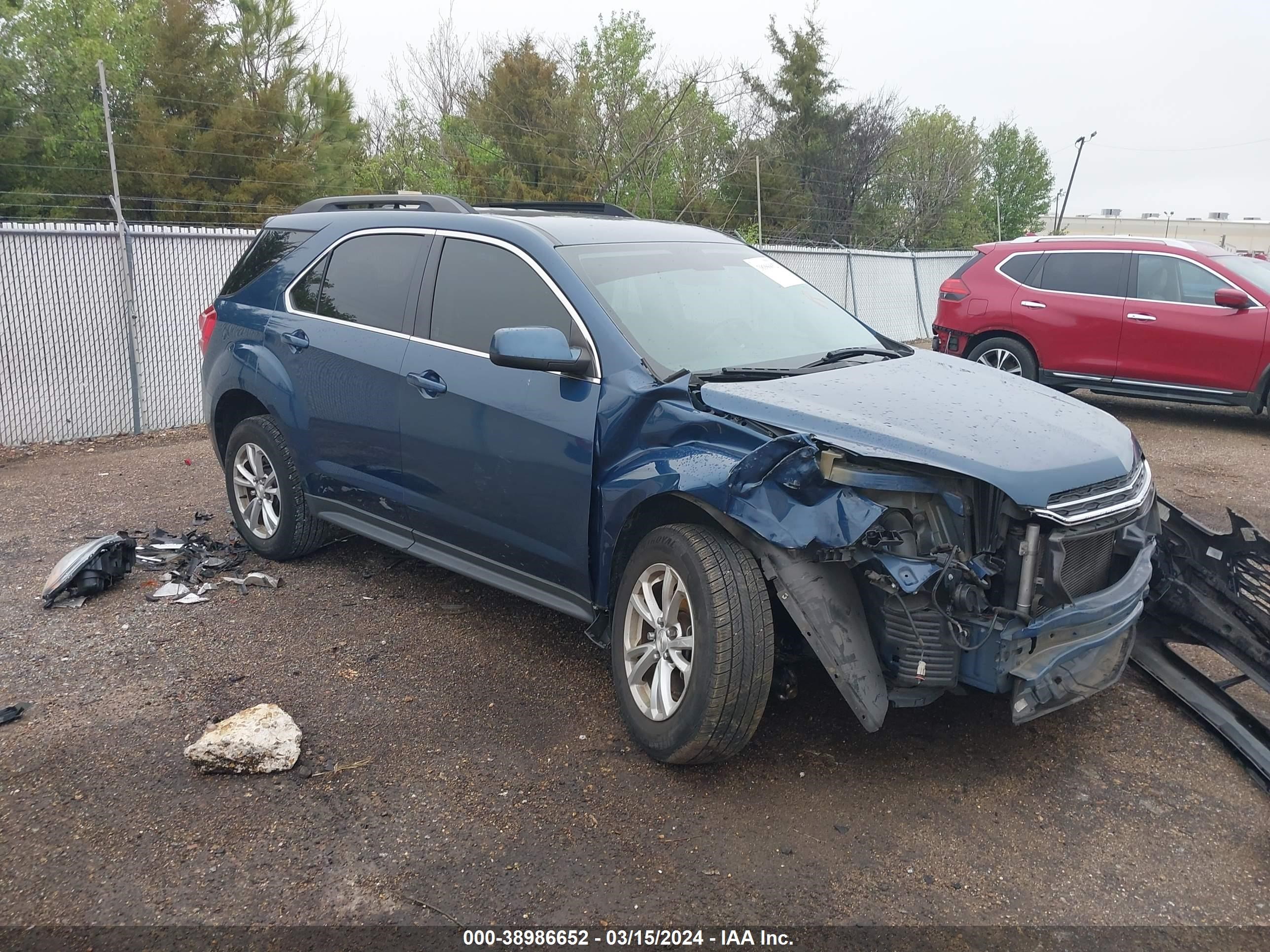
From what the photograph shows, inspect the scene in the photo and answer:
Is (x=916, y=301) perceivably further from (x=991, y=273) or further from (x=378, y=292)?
(x=378, y=292)

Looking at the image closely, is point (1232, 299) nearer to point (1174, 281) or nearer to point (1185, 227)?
point (1174, 281)

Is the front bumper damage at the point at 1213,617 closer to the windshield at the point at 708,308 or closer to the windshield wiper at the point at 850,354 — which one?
the windshield wiper at the point at 850,354

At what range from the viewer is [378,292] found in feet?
15.8

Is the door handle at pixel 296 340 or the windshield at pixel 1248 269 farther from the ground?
the windshield at pixel 1248 269

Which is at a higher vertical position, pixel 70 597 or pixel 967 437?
pixel 967 437

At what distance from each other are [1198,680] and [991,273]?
7345 mm

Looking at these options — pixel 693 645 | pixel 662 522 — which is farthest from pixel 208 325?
pixel 693 645

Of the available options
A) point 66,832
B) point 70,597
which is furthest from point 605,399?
point 70,597

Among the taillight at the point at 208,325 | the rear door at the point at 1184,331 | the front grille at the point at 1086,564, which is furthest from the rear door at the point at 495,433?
the rear door at the point at 1184,331

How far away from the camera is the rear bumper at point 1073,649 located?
126 inches

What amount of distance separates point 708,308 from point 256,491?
285 centimetres

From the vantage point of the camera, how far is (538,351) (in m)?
3.75

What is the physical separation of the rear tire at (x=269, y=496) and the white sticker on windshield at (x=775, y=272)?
2.58 metres

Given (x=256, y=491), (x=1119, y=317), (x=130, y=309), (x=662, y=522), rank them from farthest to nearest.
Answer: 1. (x=1119, y=317)
2. (x=130, y=309)
3. (x=256, y=491)
4. (x=662, y=522)
